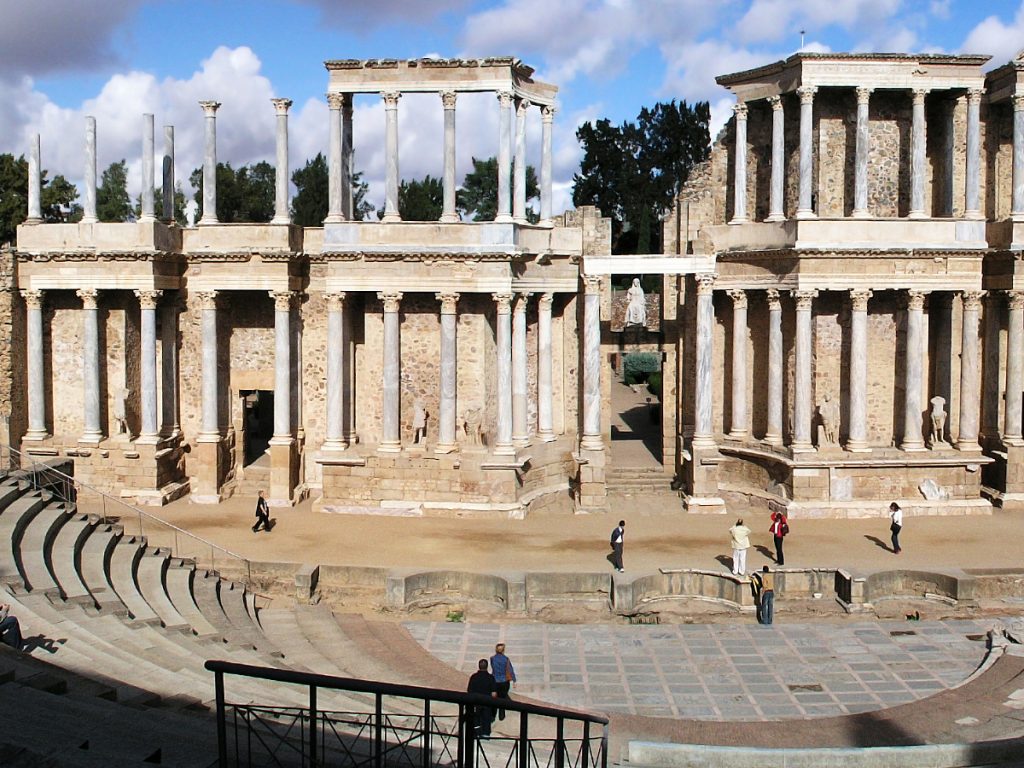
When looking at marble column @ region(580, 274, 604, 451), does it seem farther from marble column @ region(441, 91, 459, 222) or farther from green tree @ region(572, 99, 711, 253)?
green tree @ region(572, 99, 711, 253)

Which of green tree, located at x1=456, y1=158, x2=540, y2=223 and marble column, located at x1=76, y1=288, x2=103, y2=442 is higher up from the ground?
green tree, located at x1=456, y1=158, x2=540, y2=223

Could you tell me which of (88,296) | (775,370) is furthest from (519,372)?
(88,296)

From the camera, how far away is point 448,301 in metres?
27.5

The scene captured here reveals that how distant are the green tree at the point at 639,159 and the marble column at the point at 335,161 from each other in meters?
39.8

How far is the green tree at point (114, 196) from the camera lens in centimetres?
6756

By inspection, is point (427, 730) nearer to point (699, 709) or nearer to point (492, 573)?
point (699, 709)

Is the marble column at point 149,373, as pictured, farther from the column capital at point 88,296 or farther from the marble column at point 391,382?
the marble column at point 391,382

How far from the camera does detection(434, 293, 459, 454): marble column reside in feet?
90.5

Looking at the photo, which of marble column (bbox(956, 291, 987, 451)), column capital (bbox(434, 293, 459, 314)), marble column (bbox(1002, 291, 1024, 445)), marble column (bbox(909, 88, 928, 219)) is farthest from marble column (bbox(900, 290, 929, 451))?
column capital (bbox(434, 293, 459, 314))

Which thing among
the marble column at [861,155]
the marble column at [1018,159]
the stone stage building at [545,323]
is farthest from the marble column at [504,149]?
the marble column at [1018,159]

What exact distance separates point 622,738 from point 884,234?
1826cm

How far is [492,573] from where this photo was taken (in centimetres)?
2059

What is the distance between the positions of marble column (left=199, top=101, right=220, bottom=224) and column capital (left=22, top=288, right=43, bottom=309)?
15.4ft

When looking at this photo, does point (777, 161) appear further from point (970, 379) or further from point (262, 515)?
point (262, 515)
